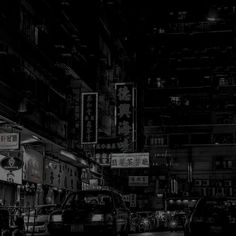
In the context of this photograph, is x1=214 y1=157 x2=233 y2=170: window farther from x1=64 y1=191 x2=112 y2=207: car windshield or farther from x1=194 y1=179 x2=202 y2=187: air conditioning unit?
x1=64 y1=191 x2=112 y2=207: car windshield

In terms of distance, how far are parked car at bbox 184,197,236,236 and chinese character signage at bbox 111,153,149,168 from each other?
21.0 meters

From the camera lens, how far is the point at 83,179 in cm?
3988

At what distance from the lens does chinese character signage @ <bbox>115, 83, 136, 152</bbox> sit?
3516 centimetres

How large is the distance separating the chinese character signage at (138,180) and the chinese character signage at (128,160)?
7.77 m

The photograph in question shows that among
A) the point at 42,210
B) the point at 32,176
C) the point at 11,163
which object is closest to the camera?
the point at 42,210

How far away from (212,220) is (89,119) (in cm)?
1596

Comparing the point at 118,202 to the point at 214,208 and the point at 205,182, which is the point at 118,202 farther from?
the point at 205,182

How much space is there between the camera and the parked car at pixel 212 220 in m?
15.5

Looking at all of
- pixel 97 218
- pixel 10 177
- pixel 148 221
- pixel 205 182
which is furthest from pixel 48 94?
pixel 205 182

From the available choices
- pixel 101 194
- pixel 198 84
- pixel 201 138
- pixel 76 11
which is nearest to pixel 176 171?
pixel 201 138

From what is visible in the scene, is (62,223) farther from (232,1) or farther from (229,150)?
(232,1)

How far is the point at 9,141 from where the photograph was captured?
21.2m

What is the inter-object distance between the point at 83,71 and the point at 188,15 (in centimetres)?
6280

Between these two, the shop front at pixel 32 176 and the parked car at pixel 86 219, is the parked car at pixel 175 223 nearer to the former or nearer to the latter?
the shop front at pixel 32 176
